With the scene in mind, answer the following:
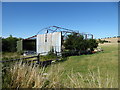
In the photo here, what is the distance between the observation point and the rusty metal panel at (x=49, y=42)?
34.9 ft

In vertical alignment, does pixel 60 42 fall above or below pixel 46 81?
above

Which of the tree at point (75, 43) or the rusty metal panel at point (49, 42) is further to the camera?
the tree at point (75, 43)

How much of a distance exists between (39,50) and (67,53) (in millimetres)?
4217

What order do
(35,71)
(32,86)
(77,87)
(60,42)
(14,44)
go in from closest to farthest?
(77,87) → (32,86) → (35,71) → (60,42) → (14,44)

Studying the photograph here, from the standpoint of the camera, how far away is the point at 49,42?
38.1 feet

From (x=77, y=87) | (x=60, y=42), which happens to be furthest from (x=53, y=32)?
(x=77, y=87)

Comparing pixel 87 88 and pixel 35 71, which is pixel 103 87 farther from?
pixel 35 71

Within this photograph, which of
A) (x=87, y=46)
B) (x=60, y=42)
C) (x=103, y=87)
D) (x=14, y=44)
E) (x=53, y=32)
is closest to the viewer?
(x=103, y=87)

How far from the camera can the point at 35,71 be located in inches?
95.6

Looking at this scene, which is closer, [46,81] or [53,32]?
[46,81]

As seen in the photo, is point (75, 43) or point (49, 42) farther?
point (75, 43)

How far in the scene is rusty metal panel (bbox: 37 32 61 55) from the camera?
10.6m

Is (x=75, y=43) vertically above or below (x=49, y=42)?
below

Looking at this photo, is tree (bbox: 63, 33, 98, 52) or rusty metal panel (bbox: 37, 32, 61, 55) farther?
tree (bbox: 63, 33, 98, 52)
